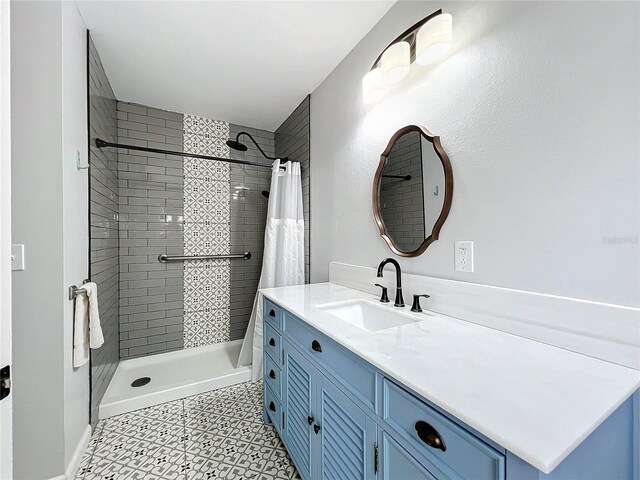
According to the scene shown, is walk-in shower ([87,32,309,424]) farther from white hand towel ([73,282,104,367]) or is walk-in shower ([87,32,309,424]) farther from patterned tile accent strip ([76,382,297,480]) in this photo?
white hand towel ([73,282,104,367])

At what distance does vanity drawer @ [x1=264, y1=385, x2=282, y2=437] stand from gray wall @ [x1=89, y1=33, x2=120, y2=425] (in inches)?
41.4

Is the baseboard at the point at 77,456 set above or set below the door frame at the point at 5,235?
below

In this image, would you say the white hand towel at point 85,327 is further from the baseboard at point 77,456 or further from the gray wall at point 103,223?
the baseboard at point 77,456

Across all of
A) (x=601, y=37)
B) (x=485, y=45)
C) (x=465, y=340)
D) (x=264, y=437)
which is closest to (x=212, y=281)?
(x=264, y=437)

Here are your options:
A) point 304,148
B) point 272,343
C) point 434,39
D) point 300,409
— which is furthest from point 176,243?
point 434,39

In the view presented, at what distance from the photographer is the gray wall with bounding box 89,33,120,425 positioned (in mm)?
1717

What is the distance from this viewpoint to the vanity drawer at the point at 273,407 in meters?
1.50

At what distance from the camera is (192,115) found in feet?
8.86

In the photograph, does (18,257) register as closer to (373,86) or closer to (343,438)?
(343,438)

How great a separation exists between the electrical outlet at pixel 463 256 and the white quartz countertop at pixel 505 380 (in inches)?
8.6

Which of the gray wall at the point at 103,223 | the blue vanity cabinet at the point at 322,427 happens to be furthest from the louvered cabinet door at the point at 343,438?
the gray wall at the point at 103,223

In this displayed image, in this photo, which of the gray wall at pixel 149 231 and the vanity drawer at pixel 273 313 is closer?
the vanity drawer at pixel 273 313

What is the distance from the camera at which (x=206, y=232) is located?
2.76 meters

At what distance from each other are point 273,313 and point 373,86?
1.36m
